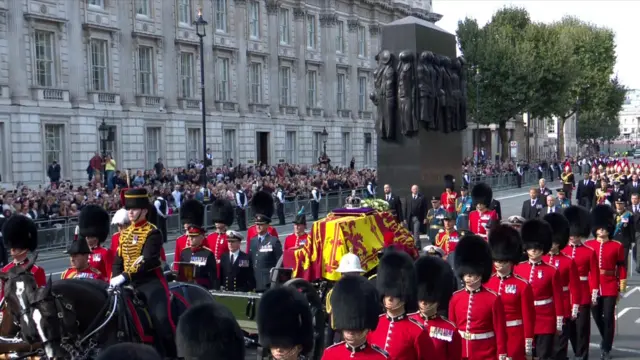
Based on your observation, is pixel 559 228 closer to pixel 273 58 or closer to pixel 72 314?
pixel 72 314

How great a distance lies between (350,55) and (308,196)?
23.7 m

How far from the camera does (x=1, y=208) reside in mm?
20594

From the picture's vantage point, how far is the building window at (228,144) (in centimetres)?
4345

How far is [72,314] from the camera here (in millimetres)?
6625

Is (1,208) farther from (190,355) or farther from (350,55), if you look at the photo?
(350,55)

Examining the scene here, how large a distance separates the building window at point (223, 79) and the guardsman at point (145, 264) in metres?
35.0

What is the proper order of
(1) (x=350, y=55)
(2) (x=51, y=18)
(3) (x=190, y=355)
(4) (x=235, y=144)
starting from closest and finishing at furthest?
(3) (x=190, y=355) → (2) (x=51, y=18) → (4) (x=235, y=144) → (1) (x=350, y=55)

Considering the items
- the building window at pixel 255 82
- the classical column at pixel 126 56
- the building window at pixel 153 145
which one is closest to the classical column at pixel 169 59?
the building window at pixel 153 145


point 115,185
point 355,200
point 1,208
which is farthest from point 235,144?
point 355,200

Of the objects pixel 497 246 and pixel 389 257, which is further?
pixel 497 246

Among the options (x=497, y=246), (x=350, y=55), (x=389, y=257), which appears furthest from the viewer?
(x=350, y=55)

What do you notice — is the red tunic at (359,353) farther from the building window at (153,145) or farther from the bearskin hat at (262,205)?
the building window at (153,145)

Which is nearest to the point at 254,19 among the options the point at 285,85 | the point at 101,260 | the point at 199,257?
the point at 285,85

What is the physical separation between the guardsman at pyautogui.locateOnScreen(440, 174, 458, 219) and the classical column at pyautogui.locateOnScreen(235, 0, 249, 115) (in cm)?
2562
